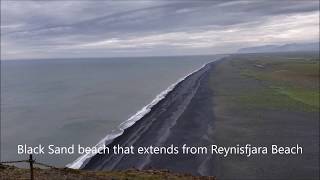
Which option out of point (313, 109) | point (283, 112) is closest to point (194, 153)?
point (283, 112)

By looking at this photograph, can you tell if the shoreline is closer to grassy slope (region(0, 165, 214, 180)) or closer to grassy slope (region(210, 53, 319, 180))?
grassy slope (region(210, 53, 319, 180))

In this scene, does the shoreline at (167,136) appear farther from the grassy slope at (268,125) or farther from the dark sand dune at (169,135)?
the grassy slope at (268,125)

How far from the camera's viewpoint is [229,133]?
5047 centimetres

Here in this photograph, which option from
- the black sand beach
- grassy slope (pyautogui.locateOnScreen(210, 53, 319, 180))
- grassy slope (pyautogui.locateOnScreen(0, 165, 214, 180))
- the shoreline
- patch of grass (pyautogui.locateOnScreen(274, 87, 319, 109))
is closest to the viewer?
grassy slope (pyautogui.locateOnScreen(0, 165, 214, 180))

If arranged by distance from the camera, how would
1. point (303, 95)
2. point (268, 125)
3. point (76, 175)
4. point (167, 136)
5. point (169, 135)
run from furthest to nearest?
point (303, 95) → point (268, 125) → point (169, 135) → point (167, 136) → point (76, 175)

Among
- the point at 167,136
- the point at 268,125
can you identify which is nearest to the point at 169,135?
the point at 167,136

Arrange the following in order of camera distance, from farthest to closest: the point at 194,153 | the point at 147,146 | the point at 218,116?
the point at 218,116
the point at 147,146
the point at 194,153

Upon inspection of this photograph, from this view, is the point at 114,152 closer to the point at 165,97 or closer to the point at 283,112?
the point at 283,112

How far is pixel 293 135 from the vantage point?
1924 inches

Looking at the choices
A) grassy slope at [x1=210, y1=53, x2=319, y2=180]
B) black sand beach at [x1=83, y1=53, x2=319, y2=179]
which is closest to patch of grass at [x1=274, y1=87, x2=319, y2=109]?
grassy slope at [x1=210, y1=53, x2=319, y2=180]

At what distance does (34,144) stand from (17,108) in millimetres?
37103

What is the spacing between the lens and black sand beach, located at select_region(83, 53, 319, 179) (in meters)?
38.1

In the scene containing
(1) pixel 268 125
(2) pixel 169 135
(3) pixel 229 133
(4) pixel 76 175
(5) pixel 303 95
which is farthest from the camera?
(5) pixel 303 95

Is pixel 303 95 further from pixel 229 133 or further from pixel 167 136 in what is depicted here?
pixel 167 136
